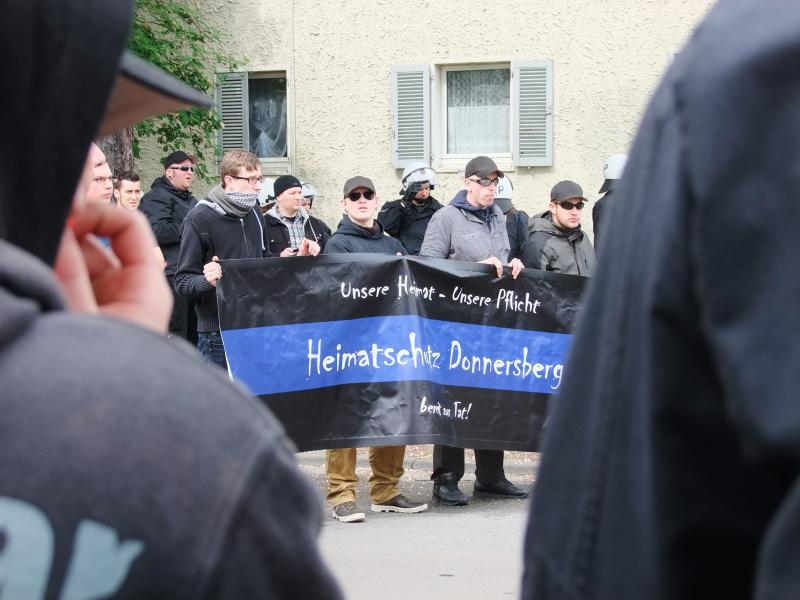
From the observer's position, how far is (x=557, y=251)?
339 inches

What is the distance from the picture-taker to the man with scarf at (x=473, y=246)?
7.92 metres

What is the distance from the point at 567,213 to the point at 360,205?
5.33ft

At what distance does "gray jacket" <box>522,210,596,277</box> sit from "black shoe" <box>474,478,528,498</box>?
56.3 inches

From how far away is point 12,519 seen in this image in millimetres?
988

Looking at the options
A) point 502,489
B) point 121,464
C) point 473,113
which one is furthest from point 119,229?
point 473,113

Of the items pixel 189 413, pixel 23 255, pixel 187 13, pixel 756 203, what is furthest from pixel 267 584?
pixel 187 13

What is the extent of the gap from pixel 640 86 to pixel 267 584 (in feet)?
43.1

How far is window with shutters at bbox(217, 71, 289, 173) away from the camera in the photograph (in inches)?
582

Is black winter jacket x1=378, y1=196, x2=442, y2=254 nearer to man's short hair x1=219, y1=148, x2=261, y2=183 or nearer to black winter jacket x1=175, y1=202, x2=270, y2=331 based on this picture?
man's short hair x1=219, y1=148, x2=261, y2=183

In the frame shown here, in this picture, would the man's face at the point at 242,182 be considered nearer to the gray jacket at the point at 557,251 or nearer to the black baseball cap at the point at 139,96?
the gray jacket at the point at 557,251

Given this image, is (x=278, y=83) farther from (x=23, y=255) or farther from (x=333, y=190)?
(x=23, y=255)

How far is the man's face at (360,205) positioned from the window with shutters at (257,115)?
274 inches

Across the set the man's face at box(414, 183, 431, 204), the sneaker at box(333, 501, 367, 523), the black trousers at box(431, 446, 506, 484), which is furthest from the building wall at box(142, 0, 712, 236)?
the sneaker at box(333, 501, 367, 523)

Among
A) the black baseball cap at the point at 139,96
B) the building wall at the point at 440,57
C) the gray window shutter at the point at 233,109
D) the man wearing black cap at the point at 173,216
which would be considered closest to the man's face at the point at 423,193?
the man wearing black cap at the point at 173,216
